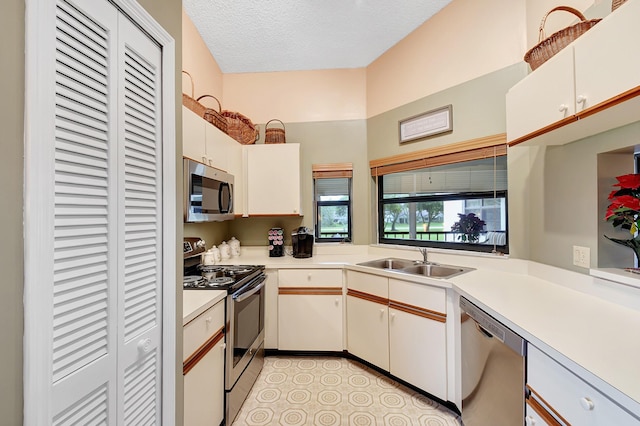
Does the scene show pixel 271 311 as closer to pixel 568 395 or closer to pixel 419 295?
pixel 419 295

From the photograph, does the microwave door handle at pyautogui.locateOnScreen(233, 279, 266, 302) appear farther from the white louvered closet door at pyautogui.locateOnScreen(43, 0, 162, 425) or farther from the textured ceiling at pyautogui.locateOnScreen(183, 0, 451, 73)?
the textured ceiling at pyautogui.locateOnScreen(183, 0, 451, 73)

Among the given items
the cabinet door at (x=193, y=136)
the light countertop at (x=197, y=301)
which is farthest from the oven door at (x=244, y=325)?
the cabinet door at (x=193, y=136)

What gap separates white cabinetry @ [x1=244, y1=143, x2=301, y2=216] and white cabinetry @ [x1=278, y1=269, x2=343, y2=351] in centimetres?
69

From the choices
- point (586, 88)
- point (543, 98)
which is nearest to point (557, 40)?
point (543, 98)

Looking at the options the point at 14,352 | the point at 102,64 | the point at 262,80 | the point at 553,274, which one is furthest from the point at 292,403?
the point at 262,80

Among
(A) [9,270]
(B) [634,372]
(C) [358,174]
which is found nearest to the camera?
(A) [9,270]

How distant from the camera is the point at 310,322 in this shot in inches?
96.7

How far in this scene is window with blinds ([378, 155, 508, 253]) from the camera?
6.97ft

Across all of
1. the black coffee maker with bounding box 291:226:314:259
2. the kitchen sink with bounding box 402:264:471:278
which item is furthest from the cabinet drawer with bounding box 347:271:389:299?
the black coffee maker with bounding box 291:226:314:259

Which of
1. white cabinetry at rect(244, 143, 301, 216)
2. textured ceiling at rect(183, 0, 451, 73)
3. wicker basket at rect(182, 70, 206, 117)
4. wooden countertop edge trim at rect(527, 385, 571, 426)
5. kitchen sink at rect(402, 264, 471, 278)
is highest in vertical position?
textured ceiling at rect(183, 0, 451, 73)

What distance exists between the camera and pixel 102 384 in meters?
0.75

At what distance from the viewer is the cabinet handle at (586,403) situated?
767 millimetres

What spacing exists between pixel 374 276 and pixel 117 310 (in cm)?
176

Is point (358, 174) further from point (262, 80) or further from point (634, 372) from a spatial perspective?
point (634, 372)
